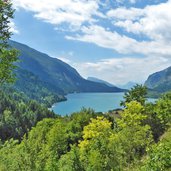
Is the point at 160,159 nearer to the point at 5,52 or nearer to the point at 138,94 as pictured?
the point at 5,52

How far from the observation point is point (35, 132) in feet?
360

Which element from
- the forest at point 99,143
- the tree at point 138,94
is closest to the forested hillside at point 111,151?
the forest at point 99,143

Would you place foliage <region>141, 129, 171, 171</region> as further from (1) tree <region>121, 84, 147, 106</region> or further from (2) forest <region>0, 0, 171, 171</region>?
(1) tree <region>121, 84, 147, 106</region>

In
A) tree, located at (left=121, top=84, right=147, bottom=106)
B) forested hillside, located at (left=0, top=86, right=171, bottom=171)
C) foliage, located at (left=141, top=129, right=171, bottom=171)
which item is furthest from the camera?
tree, located at (left=121, top=84, right=147, bottom=106)

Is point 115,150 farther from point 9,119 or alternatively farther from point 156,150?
point 9,119

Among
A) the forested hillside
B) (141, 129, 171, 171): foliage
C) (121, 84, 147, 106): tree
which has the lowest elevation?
the forested hillside

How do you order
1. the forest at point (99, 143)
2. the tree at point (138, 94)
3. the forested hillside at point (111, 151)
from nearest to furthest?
the forest at point (99, 143)
the forested hillside at point (111, 151)
the tree at point (138, 94)

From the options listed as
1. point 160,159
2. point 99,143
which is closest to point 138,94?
point 99,143

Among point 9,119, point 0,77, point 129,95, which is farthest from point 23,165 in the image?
point 9,119

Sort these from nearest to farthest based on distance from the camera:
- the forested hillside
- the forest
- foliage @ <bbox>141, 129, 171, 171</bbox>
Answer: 1. foliage @ <bbox>141, 129, 171, 171</bbox>
2. the forest
3. the forested hillside

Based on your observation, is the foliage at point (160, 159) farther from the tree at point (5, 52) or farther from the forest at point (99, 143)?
the tree at point (5, 52)

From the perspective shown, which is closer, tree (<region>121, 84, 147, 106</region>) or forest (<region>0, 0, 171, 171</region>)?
forest (<region>0, 0, 171, 171</region>)

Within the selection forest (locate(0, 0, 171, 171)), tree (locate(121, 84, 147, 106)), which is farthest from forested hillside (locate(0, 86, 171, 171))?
tree (locate(121, 84, 147, 106))

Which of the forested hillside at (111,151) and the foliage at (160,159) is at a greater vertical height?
the foliage at (160,159)
